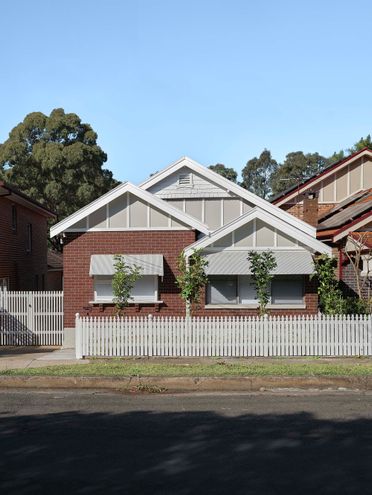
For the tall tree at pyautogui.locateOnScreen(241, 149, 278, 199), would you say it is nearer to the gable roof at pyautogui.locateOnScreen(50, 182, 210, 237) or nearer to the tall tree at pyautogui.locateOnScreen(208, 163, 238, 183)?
the tall tree at pyautogui.locateOnScreen(208, 163, 238, 183)

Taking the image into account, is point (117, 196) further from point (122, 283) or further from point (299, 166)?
point (299, 166)

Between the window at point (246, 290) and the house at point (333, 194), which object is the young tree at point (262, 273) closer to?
the window at point (246, 290)

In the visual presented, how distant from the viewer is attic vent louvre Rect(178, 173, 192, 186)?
2097cm

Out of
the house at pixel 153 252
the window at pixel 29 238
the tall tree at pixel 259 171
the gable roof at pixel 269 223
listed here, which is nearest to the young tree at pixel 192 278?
the gable roof at pixel 269 223

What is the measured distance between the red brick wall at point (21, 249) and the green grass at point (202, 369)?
860cm

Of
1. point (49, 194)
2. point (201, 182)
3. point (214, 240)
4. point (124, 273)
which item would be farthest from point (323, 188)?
point (49, 194)

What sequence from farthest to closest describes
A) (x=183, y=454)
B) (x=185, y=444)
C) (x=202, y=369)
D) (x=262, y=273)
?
(x=262, y=273), (x=202, y=369), (x=185, y=444), (x=183, y=454)

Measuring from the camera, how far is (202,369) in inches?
490

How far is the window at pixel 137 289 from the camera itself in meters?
16.9

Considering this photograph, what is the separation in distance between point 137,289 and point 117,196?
109 inches

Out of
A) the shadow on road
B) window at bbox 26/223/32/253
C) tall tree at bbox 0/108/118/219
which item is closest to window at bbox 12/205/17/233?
window at bbox 26/223/32/253

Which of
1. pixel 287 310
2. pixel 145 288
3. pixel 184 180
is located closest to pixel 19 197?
pixel 184 180

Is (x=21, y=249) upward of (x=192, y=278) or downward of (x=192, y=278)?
upward

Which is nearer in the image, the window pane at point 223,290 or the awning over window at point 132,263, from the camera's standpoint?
the awning over window at point 132,263
